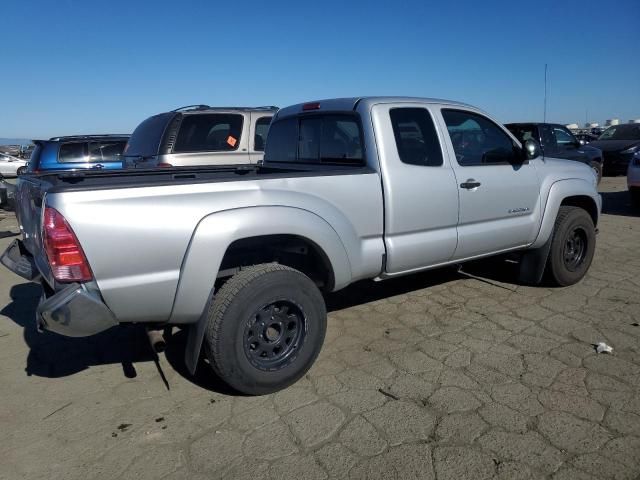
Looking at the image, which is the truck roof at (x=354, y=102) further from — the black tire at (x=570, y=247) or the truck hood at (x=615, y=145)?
the truck hood at (x=615, y=145)

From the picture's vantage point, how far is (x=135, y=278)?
271 centimetres

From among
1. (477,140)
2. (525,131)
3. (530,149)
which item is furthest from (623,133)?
(477,140)

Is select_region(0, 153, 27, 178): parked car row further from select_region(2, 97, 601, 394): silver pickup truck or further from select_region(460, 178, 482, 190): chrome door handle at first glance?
select_region(460, 178, 482, 190): chrome door handle

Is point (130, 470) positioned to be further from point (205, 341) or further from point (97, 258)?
point (97, 258)

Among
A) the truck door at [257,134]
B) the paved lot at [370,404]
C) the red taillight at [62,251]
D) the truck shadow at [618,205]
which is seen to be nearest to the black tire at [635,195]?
the truck shadow at [618,205]

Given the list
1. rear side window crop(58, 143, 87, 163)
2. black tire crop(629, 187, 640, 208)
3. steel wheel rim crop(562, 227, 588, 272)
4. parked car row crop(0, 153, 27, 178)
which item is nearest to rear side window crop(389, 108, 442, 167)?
steel wheel rim crop(562, 227, 588, 272)

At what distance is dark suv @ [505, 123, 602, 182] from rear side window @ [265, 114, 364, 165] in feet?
23.2

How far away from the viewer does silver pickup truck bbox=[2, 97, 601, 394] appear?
8.68 feet

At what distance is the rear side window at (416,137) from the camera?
3850 millimetres

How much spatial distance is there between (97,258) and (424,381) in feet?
7.00

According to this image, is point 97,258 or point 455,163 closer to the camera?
point 97,258

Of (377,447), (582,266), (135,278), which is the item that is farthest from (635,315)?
(135,278)

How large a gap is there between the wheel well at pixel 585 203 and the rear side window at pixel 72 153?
30.8 ft

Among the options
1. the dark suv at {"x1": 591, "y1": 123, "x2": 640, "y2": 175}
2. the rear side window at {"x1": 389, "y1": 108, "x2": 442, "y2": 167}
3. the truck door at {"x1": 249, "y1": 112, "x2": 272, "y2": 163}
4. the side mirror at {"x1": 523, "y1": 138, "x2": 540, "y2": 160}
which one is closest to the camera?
the rear side window at {"x1": 389, "y1": 108, "x2": 442, "y2": 167}
